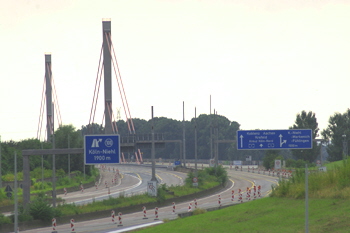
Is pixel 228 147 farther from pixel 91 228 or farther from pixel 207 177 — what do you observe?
pixel 91 228

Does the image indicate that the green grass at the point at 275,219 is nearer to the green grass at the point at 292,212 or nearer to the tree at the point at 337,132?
the green grass at the point at 292,212

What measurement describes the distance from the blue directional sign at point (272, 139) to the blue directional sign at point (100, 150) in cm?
1206

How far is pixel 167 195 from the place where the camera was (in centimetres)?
5962

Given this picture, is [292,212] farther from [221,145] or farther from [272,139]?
[221,145]

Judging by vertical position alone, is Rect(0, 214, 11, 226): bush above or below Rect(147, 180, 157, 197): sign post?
below

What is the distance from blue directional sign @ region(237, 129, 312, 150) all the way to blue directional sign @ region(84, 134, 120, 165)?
12058 mm

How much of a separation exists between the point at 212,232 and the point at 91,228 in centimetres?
1499

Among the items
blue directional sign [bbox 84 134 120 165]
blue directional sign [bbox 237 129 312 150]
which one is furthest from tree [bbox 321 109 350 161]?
blue directional sign [bbox 84 134 120 165]

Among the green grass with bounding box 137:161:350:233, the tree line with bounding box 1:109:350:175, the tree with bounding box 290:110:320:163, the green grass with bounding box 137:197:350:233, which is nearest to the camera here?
the green grass with bounding box 137:197:350:233

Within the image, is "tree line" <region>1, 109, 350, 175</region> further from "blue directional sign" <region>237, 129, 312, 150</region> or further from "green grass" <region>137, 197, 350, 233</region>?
"green grass" <region>137, 197, 350, 233</region>

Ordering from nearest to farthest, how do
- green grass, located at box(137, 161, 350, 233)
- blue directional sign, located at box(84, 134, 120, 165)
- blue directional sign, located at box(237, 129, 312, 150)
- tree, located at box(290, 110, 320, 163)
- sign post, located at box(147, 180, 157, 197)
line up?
green grass, located at box(137, 161, 350, 233)
blue directional sign, located at box(84, 134, 120, 165)
blue directional sign, located at box(237, 129, 312, 150)
sign post, located at box(147, 180, 157, 197)
tree, located at box(290, 110, 320, 163)

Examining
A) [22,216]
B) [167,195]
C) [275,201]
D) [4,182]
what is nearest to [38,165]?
[4,182]

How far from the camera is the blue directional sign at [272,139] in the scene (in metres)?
51.6

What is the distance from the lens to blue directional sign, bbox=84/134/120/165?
44938 mm
